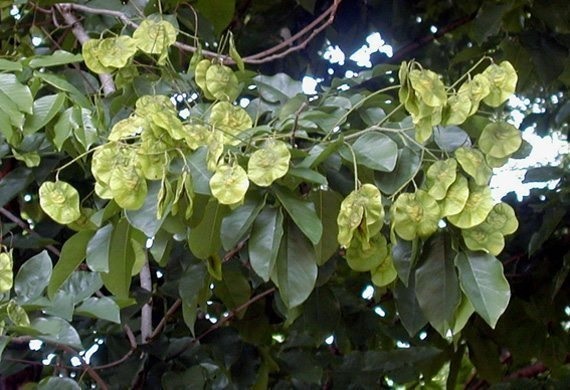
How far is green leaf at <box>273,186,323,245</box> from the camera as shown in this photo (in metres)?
1.07

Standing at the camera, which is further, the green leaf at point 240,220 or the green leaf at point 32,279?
the green leaf at point 32,279

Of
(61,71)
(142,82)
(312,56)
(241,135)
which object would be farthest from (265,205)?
(312,56)

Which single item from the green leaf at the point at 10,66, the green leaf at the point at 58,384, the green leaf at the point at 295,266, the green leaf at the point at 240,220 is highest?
the green leaf at the point at 10,66

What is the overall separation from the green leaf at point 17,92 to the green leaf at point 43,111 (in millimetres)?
17

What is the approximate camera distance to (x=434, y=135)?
3.77 ft

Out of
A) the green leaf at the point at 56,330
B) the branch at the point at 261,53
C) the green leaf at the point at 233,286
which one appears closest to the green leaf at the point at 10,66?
the branch at the point at 261,53

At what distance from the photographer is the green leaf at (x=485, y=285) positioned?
3.48ft

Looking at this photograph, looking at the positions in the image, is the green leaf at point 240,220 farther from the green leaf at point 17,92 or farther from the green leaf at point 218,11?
the green leaf at point 218,11

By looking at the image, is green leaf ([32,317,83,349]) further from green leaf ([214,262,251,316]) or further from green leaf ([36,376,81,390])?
green leaf ([214,262,251,316])

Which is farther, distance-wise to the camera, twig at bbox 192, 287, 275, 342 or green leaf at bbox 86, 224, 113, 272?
Result: twig at bbox 192, 287, 275, 342

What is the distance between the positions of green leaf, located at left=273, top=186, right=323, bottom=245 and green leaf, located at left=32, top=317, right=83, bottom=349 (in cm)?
37

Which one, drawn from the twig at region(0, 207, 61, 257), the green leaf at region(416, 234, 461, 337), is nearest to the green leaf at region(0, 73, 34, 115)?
the green leaf at region(416, 234, 461, 337)

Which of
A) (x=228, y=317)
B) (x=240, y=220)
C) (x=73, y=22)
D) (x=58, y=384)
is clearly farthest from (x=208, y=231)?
(x=73, y=22)

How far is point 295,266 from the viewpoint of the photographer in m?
1.16
